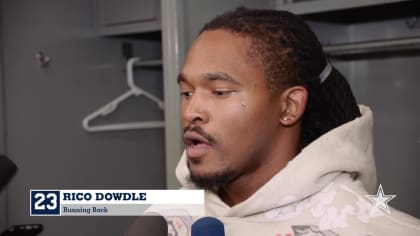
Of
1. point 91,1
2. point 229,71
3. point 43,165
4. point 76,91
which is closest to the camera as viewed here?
point 229,71

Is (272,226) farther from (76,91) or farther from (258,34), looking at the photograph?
(76,91)

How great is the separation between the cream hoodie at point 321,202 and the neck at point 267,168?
0.03 m

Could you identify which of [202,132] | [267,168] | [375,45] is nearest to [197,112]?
[202,132]

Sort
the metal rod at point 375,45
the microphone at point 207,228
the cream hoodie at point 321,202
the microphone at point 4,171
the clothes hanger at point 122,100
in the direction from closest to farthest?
the microphone at point 207,228
the cream hoodie at point 321,202
the microphone at point 4,171
the metal rod at point 375,45
the clothes hanger at point 122,100

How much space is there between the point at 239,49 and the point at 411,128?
0.90 m

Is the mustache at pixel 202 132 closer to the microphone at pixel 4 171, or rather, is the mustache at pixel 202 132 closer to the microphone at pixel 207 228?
the microphone at pixel 207 228

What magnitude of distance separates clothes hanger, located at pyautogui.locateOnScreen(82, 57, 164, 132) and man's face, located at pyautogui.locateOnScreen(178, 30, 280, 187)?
83 cm

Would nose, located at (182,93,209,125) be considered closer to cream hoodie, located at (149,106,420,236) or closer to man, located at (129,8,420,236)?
man, located at (129,8,420,236)

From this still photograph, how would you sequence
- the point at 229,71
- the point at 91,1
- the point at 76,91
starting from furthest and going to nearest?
the point at 91,1
the point at 76,91
the point at 229,71

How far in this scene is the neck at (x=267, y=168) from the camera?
0.76m

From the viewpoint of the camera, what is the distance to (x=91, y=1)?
5.50 feet

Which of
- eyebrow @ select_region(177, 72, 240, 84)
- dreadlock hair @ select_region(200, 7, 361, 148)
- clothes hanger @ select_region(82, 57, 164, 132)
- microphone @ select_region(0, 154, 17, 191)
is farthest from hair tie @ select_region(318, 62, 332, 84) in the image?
clothes hanger @ select_region(82, 57, 164, 132)

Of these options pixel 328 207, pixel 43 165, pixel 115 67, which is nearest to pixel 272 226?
pixel 328 207

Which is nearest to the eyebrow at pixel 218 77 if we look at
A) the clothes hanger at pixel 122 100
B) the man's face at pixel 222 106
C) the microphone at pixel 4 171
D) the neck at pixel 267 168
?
the man's face at pixel 222 106
